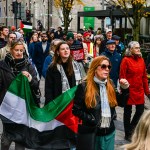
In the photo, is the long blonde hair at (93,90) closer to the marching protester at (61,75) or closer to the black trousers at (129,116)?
the marching protester at (61,75)

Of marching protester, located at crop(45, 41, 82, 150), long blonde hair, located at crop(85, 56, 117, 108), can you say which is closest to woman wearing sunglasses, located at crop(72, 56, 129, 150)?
long blonde hair, located at crop(85, 56, 117, 108)

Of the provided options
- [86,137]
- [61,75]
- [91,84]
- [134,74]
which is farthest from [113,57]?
[86,137]

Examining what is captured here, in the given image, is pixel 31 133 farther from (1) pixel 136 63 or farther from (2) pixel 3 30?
(2) pixel 3 30

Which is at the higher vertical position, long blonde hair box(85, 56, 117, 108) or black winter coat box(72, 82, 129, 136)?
long blonde hair box(85, 56, 117, 108)

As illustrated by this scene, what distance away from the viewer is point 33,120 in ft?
20.8

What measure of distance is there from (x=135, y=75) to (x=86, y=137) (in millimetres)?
2988

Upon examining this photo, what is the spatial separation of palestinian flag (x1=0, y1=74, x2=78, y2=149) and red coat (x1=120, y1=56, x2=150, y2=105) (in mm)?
2077

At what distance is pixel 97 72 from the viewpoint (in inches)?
214

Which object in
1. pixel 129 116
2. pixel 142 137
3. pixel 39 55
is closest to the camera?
pixel 142 137

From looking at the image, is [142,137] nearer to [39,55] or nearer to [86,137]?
[86,137]

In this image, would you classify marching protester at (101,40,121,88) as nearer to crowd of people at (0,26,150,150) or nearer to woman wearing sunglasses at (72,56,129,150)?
crowd of people at (0,26,150,150)

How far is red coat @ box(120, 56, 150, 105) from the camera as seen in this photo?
809cm

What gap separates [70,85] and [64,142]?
83cm

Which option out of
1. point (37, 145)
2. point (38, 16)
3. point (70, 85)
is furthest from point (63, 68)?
point (38, 16)
